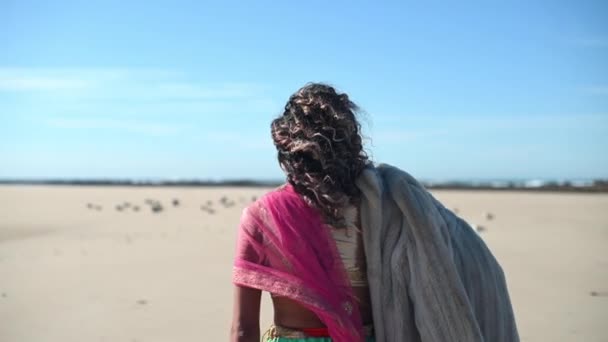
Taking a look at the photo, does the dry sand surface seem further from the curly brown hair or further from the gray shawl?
the curly brown hair

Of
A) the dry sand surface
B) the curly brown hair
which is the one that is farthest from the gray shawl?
the dry sand surface

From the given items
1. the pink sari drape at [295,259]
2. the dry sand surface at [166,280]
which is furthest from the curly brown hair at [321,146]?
the dry sand surface at [166,280]

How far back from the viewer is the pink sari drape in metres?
2.19

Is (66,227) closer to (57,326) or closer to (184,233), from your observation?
(184,233)

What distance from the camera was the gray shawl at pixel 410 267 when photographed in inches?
88.7

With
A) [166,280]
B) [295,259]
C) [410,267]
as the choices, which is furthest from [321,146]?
[166,280]

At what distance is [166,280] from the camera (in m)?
8.30

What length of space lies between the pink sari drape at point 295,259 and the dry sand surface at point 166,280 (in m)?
3.85

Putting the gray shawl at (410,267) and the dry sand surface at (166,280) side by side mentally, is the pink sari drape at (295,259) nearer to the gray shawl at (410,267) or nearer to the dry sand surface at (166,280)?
the gray shawl at (410,267)

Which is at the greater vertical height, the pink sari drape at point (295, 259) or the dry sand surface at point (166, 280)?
the pink sari drape at point (295, 259)

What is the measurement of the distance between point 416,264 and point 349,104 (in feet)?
2.07

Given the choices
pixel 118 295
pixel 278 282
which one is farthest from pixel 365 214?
pixel 118 295

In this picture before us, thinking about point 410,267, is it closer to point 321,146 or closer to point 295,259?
point 295,259

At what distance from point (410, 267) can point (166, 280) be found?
21.4 feet
